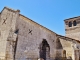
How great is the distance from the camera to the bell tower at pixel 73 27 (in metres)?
29.0

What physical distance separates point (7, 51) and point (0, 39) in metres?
2.51

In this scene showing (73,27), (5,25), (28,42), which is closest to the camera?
(5,25)

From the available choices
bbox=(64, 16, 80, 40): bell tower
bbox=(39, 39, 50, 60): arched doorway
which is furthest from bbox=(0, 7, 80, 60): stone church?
bbox=(64, 16, 80, 40): bell tower

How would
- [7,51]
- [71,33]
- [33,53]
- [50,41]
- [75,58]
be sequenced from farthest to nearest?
1. [71,33]
2. [50,41]
3. [75,58]
4. [33,53]
5. [7,51]

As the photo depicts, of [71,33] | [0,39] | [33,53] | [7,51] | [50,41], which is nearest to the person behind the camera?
[7,51]

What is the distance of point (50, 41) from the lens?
66.3 feet

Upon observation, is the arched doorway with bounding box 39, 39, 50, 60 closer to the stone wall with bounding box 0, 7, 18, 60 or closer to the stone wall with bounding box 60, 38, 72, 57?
the stone wall with bounding box 60, 38, 72, 57

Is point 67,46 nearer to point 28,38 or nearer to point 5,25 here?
point 28,38

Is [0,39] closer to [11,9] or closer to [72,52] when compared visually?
[11,9]

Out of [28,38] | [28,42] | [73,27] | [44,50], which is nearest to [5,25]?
[28,38]

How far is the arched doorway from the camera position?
17.9m

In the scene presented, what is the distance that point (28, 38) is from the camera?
15.5 m

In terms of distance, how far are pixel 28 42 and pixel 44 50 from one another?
4091 millimetres

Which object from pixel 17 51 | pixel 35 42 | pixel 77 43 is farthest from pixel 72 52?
pixel 17 51
